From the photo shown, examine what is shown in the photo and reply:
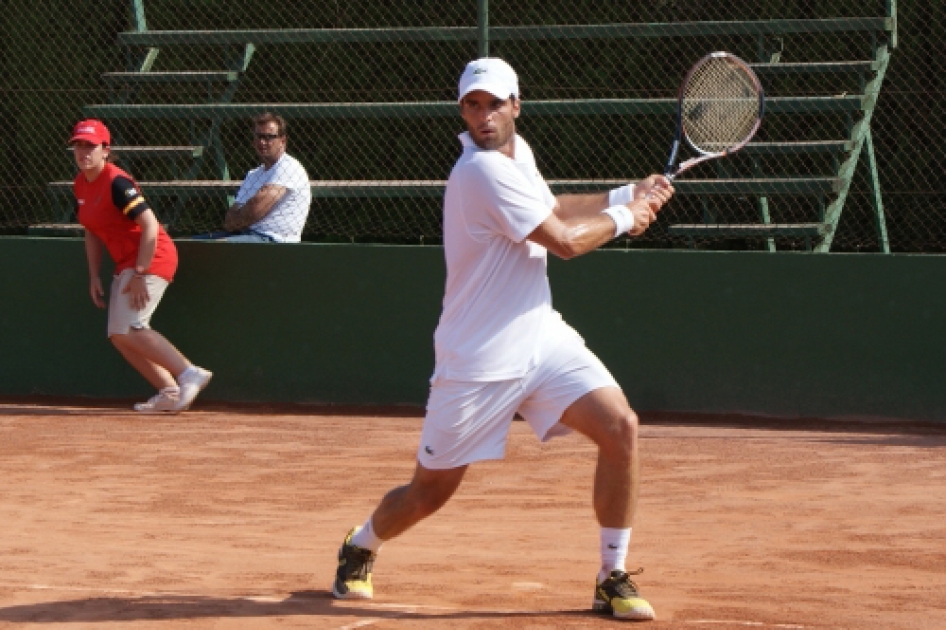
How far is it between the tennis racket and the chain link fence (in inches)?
160

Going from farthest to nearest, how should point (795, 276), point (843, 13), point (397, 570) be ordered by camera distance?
point (843, 13), point (795, 276), point (397, 570)

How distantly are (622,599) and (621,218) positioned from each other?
1.19 meters

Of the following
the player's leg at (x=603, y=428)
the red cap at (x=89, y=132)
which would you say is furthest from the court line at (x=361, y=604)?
the red cap at (x=89, y=132)

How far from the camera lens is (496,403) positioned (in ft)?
16.7

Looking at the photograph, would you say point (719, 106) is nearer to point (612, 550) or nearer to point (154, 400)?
point (612, 550)

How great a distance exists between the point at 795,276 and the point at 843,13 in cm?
309

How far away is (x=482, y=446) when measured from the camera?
510 centimetres

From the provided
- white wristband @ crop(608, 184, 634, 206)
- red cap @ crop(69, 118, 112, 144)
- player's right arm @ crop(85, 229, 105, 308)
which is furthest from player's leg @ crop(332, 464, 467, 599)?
player's right arm @ crop(85, 229, 105, 308)

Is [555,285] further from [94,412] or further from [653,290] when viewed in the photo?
[94,412]

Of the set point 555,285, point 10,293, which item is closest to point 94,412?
point 10,293

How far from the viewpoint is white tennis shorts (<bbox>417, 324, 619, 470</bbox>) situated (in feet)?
16.6

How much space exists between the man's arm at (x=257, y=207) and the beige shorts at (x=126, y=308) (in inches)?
31.3

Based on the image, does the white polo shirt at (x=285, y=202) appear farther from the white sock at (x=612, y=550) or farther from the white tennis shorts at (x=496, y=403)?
the white sock at (x=612, y=550)

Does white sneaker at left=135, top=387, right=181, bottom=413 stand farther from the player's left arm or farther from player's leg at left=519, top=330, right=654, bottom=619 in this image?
player's leg at left=519, top=330, right=654, bottom=619
